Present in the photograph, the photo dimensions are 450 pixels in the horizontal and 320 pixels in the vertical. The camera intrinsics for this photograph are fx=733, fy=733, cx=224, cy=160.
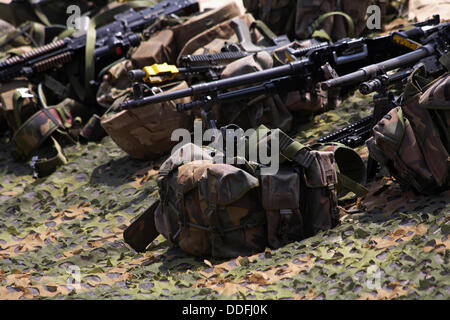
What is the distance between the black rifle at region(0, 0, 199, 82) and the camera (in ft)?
35.1

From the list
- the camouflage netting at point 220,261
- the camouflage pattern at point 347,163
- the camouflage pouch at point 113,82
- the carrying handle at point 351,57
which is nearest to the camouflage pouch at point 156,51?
the camouflage pouch at point 113,82

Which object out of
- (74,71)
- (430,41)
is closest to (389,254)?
(430,41)

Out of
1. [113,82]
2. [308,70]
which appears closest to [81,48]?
[113,82]

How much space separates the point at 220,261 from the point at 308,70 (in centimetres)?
315

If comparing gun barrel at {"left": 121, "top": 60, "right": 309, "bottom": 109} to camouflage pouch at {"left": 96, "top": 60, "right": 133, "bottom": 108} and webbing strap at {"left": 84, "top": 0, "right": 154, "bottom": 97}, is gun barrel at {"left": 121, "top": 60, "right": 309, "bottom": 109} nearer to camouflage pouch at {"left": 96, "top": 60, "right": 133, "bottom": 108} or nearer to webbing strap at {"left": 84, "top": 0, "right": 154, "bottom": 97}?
camouflage pouch at {"left": 96, "top": 60, "right": 133, "bottom": 108}

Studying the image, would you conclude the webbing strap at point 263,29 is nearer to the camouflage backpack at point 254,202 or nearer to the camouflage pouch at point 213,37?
the camouflage pouch at point 213,37

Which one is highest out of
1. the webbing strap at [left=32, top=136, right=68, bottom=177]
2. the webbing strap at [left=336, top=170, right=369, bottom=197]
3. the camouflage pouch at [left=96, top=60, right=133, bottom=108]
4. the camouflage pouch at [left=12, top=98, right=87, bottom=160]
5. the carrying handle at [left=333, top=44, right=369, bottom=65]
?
the carrying handle at [left=333, top=44, right=369, bottom=65]

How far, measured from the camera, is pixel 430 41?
25.2ft

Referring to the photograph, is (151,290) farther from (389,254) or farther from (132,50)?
(132,50)

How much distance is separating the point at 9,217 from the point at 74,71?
10.5 feet

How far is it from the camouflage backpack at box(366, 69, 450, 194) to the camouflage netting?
0.21 meters

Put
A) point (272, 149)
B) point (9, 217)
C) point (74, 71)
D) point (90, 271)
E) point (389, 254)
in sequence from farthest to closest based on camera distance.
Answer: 1. point (74, 71)
2. point (9, 217)
3. point (90, 271)
4. point (272, 149)
5. point (389, 254)

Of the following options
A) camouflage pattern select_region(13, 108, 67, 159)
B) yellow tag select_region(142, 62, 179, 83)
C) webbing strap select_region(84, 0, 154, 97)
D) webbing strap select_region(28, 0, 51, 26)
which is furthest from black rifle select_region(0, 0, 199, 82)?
yellow tag select_region(142, 62, 179, 83)

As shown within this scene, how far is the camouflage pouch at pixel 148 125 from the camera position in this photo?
8.95 meters
